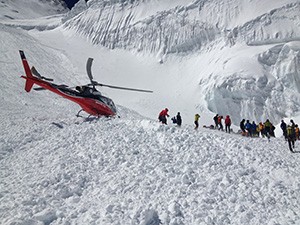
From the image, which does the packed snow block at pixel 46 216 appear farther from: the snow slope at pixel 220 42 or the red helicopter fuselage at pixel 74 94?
the snow slope at pixel 220 42

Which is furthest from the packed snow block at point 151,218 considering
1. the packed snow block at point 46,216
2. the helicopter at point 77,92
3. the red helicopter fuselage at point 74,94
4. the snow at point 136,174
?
the red helicopter fuselage at point 74,94

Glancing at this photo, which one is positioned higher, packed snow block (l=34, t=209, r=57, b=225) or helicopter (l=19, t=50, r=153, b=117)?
helicopter (l=19, t=50, r=153, b=117)

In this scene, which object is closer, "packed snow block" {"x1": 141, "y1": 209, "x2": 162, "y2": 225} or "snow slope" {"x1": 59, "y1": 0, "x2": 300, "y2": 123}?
"packed snow block" {"x1": 141, "y1": 209, "x2": 162, "y2": 225}

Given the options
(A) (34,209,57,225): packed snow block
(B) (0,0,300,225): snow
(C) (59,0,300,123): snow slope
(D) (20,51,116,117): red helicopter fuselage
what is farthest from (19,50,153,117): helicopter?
(C) (59,0,300,123): snow slope

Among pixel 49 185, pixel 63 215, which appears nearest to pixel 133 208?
pixel 63 215

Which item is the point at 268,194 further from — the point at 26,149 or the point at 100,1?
the point at 100,1

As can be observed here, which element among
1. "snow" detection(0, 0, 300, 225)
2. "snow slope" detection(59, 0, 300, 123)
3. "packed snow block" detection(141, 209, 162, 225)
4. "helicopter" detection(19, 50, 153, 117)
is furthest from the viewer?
"snow slope" detection(59, 0, 300, 123)

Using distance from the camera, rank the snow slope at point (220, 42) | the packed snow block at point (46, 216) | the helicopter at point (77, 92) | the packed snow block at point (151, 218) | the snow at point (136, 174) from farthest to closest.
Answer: the snow slope at point (220, 42), the helicopter at point (77, 92), the snow at point (136, 174), the packed snow block at point (151, 218), the packed snow block at point (46, 216)

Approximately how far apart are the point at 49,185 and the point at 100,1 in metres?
77.3

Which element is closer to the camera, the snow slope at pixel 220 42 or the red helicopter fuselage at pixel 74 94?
the red helicopter fuselage at pixel 74 94

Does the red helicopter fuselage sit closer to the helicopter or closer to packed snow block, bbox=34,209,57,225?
the helicopter

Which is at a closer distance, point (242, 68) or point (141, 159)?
point (141, 159)

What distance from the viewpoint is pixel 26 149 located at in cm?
1463

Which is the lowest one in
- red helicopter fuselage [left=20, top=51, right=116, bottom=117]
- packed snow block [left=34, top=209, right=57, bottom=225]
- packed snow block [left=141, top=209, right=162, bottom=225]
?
packed snow block [left=141, top=209, right=162, bottom=225]
